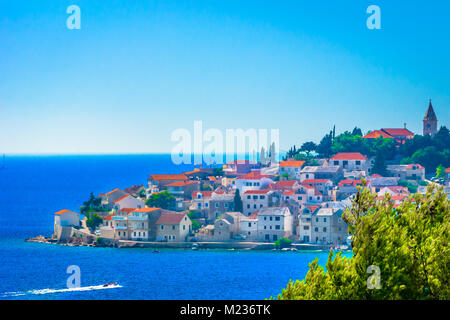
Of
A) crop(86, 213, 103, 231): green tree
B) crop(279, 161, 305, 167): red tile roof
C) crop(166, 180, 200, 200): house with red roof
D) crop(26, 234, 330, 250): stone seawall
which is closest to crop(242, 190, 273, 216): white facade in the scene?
crop(26, 234, 330, 250): stone seawall

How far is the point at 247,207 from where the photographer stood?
4178cm

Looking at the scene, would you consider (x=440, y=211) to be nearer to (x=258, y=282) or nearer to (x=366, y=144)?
(x=258, y=282)

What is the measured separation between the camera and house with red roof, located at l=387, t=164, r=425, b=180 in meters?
50.0

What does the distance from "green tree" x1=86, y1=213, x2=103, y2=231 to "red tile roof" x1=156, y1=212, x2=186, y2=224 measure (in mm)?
4736

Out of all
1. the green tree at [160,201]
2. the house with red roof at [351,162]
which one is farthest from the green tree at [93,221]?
the house with red roof at [351,162]

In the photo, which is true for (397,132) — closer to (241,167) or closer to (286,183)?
(241,167)

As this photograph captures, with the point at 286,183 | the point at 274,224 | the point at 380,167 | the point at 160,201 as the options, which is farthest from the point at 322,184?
the point at 160,201

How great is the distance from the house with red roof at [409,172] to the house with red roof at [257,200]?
13.4 m

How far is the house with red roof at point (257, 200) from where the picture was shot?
136 feet

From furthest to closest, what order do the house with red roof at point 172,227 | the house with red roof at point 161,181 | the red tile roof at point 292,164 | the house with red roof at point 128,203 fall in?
the red tile roof at point 292,164 < the house with red roof at point 161,181 < the house with red roof at point 128,203 < the house with red roof at point 172,227

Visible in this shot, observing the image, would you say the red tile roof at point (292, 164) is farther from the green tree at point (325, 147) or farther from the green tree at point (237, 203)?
the green tree at point (237, 203)

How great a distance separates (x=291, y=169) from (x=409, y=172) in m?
8.99
